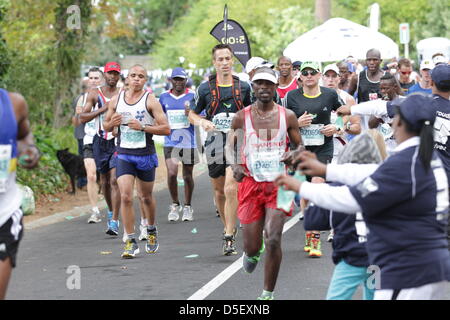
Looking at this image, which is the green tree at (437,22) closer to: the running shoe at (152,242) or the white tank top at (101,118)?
the white tank top at (101,118)

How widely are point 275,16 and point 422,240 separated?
41431 millimetres

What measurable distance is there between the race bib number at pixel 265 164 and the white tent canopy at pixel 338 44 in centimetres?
1431

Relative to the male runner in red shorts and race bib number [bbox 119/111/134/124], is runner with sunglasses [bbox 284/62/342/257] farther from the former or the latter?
the male runner in red shorts

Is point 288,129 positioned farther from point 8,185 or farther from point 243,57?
point 243,57

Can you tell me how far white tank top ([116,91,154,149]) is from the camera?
37.3ft

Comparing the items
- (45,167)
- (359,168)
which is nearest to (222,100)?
(359,168)

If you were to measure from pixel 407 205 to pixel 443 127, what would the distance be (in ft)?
16.0

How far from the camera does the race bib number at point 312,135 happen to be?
11.8 meters

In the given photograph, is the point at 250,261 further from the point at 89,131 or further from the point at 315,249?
the point at 89,131

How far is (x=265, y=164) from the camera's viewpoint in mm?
9125

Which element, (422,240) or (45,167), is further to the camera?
(45,167)

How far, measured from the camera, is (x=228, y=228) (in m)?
11.4

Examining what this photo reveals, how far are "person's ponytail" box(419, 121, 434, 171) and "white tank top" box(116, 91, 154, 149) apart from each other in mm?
6196

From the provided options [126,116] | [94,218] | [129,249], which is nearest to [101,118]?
[94,218]
